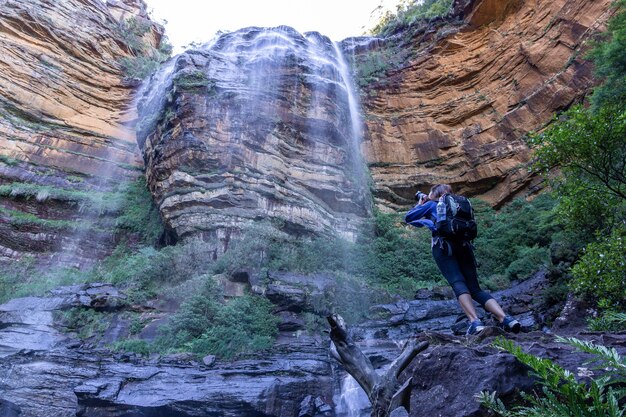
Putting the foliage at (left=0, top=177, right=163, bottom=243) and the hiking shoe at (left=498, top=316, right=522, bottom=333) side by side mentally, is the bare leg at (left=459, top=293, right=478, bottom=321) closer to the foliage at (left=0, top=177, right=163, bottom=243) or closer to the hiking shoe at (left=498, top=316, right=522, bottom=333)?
the hiking shoe at (left=498, top=316, right=522, bottom=333)

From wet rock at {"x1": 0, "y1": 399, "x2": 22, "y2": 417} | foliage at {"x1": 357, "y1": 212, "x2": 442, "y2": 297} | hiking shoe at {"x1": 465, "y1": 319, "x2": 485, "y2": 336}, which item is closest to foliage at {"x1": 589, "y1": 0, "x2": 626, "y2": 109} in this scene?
hiking shoe at {"x1": 465, "y1": 319, "x2": 485, "y2": 336}

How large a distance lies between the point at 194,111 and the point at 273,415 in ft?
39.1

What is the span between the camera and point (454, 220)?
4.12 m

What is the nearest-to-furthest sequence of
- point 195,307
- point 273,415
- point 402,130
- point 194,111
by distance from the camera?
1. point 273,415
2. point 195,307
3. point 194,111
4. point 402,130

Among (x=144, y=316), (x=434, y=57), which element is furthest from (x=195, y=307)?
(x=434, y=57)

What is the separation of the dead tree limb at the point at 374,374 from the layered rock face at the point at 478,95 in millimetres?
15221

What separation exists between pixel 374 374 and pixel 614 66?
289 inches

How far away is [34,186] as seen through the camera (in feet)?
52.6

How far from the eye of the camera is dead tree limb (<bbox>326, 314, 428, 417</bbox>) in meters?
3.46

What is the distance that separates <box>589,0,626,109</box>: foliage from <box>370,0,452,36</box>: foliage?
51.5ft

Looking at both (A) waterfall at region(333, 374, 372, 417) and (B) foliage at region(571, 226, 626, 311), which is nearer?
(B) foliage at region(571, 226, 626, 311)

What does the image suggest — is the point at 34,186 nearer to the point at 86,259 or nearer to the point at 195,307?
the point at 86,259

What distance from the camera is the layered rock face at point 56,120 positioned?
50.4 feet

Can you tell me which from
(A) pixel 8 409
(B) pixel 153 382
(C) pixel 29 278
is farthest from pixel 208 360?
(C) pixel 29 278
